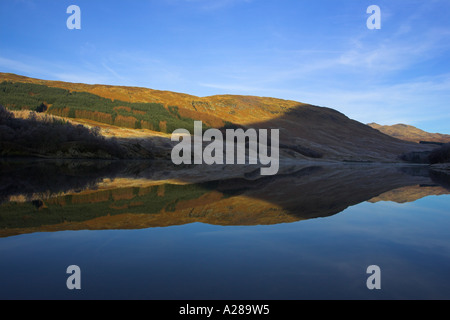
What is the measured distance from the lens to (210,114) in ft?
229

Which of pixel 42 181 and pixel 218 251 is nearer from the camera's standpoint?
pixel 218 251

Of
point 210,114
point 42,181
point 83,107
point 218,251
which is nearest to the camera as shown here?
point 218,251

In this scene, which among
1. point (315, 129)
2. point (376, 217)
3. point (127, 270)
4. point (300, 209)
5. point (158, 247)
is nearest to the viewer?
point (127, 270)

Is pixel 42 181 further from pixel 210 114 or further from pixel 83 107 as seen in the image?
pixel 210 114

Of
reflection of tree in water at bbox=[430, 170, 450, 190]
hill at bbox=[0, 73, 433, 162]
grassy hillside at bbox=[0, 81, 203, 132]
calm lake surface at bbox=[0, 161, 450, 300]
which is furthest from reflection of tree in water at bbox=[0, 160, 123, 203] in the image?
grassy hillside at bbox=[0, 81, 203, 132]

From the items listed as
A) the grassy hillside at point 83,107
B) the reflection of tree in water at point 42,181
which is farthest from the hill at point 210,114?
the reflection of tree in water at point 42,181

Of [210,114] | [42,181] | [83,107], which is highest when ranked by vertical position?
[210,114]

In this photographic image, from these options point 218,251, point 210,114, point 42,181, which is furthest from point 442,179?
point 210,114

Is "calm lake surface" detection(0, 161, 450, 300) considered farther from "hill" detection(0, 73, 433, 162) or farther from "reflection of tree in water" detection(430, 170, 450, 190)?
"hill" detection(0, 73, 433, 162)

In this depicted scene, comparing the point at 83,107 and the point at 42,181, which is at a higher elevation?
the point at 83,107
